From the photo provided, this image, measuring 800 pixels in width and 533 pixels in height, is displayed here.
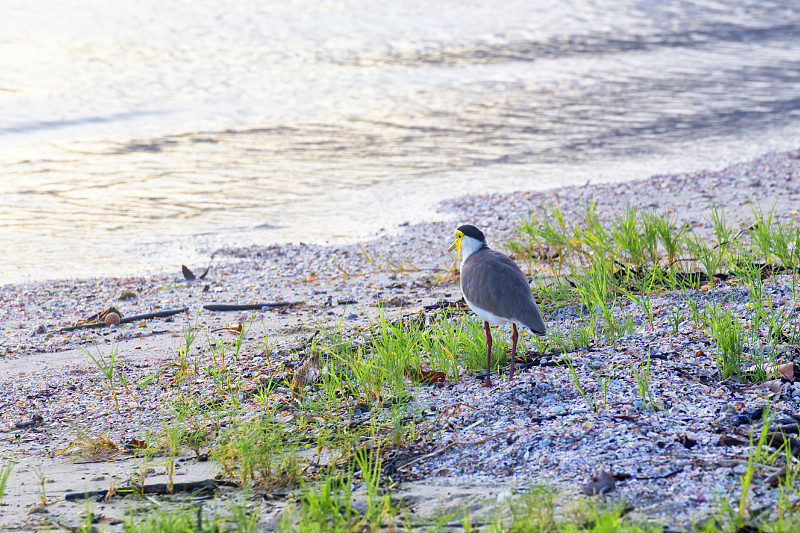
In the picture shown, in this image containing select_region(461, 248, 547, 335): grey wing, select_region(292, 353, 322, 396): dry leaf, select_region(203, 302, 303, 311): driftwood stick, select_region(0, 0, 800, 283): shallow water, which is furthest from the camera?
select_region(0, 0, 800, 283): shallow water

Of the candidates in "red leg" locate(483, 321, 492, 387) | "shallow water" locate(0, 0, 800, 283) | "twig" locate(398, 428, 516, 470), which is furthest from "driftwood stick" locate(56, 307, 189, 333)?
"twig" locate(398, 428, 516, 470)

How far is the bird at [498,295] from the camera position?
382 cm

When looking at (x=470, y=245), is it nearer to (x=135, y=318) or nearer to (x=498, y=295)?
(x=498, y=295)

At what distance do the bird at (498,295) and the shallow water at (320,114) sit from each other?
456 cm

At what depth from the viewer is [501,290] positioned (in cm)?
387

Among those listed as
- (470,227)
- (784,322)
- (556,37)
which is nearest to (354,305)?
(470,227)

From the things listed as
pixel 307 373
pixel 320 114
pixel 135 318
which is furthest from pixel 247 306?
pixel 320 114

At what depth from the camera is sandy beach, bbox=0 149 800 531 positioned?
9.85ft

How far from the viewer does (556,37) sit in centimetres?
2481

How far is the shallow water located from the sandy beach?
4.53ft

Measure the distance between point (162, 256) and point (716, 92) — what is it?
12909mm

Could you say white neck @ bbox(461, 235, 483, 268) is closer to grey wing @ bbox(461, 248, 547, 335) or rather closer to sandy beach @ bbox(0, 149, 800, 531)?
grey wing @ bbox(461, 248, 547, 335)

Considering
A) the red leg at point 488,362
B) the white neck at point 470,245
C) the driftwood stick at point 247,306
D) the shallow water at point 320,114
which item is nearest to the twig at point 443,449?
the red leg at point 488,362

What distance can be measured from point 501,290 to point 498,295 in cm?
3
